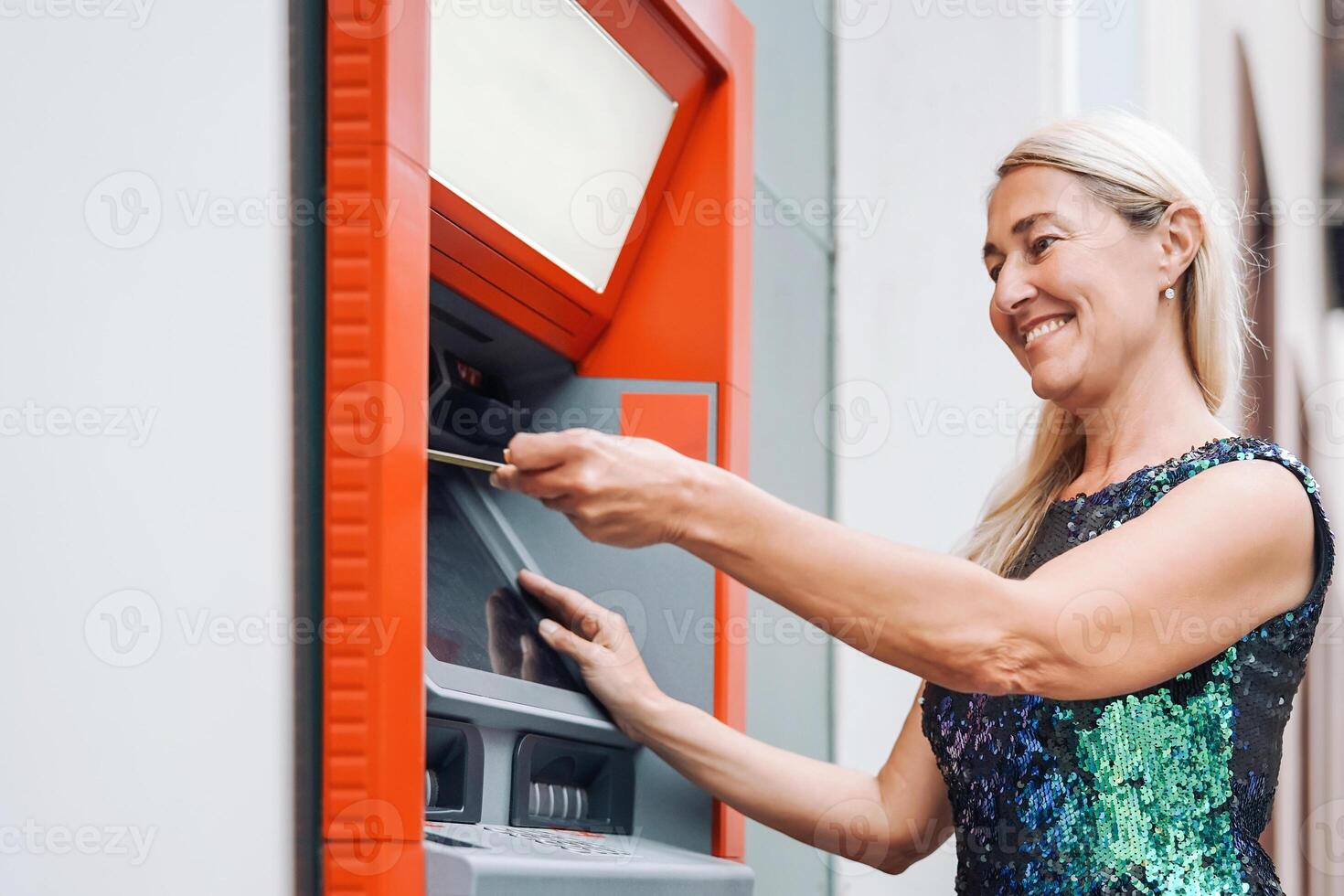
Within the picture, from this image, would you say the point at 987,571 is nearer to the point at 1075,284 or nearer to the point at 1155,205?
the point at 1075,284

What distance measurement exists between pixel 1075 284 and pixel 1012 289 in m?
0.07

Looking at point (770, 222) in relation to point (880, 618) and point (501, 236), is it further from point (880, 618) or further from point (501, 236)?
point (880, 618)

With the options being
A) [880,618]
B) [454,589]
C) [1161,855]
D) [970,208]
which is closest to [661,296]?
[454,589]

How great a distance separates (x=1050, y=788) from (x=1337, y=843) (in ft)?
19.6

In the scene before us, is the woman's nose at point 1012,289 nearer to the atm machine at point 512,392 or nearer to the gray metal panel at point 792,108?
the atm machine at point 512,392

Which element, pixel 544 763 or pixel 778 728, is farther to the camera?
pixel 778 728

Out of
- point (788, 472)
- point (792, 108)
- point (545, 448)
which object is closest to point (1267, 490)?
point (545, 448)

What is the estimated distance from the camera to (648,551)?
68.8 inches

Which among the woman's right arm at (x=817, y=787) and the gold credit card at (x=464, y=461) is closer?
the gold credit card at (x=464, y=461)

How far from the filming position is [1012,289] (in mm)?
1565

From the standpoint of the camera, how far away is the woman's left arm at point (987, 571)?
3.61 ft

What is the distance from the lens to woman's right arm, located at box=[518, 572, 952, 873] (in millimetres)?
1631

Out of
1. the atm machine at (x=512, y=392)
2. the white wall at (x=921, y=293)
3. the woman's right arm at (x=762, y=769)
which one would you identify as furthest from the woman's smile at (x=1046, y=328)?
the white wall at (x=921, y=293)

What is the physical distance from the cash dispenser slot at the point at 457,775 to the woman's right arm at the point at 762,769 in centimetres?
27
